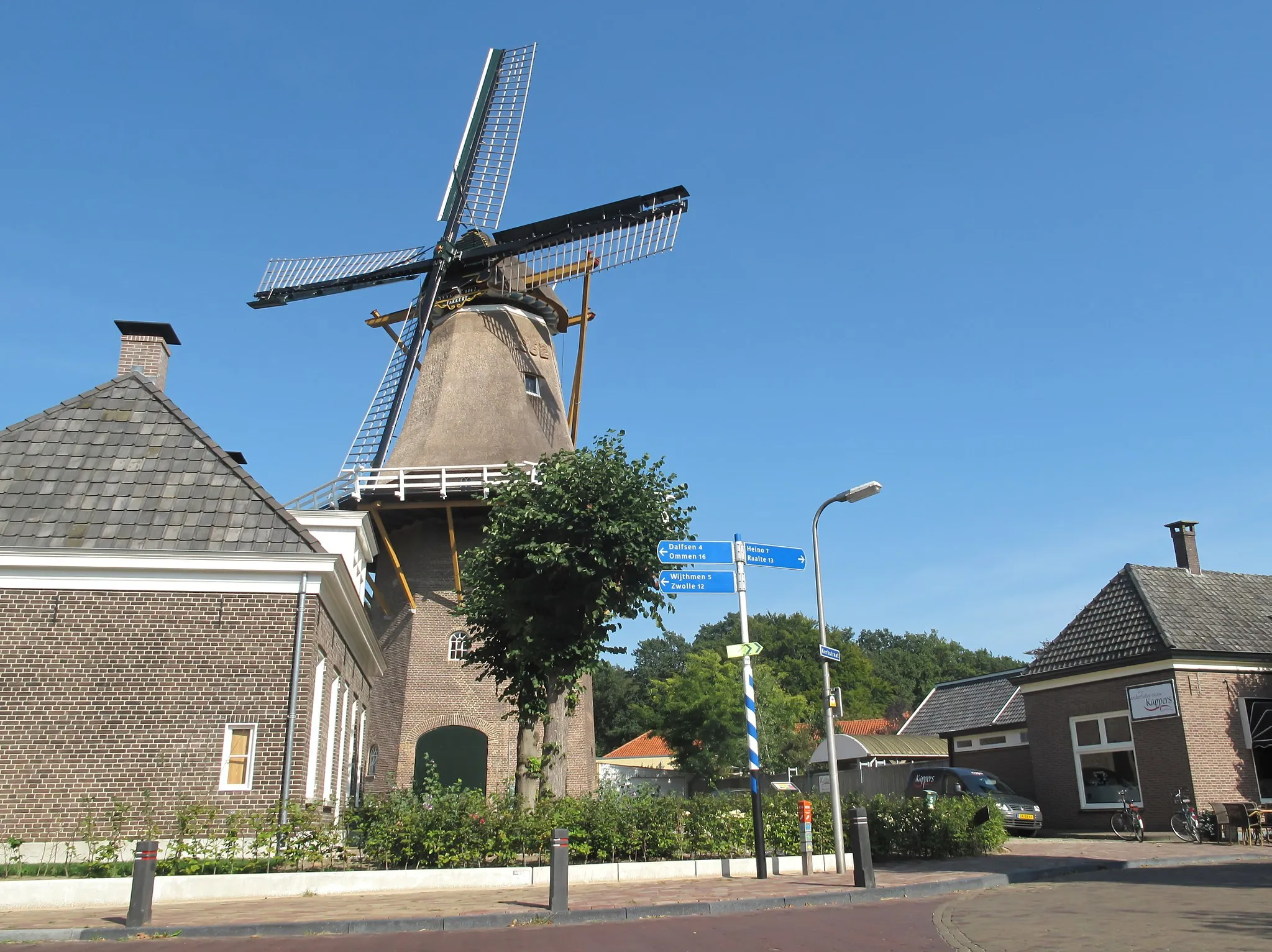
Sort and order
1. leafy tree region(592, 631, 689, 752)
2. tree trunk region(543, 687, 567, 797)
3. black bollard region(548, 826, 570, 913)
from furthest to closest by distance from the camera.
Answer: leafy tree region(592, 631, 689, 752) < tree trunk region(543, 687, 567, 797) < black bollard region(548, 826, 570, 913)

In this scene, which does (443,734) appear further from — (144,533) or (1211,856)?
(1211,856)

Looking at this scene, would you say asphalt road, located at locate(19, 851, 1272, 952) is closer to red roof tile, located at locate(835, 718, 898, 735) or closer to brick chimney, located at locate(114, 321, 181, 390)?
brick chimney, located at locate(114, 321, 181, 390)

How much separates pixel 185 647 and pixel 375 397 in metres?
17.4

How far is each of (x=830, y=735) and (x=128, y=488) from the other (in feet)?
37.6

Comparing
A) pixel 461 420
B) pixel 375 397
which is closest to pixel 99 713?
pixel 461 420

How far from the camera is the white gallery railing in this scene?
1001 inches

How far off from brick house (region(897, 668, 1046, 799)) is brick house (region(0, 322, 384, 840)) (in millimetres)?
19721

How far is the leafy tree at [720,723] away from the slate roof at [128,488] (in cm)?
4393

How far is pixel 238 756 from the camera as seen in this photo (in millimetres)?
14133

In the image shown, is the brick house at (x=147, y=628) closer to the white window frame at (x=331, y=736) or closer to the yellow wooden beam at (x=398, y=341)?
the white window frame at (x=331, y=736)

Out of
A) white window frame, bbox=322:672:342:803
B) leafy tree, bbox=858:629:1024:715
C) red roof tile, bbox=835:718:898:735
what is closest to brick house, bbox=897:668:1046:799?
white window frame, bbox=322:672:342:803

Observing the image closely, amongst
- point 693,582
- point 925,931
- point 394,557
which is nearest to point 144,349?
point 394,557

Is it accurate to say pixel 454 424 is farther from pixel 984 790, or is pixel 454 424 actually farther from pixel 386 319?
pixel 984 790

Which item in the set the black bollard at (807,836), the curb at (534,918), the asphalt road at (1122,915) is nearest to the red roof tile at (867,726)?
the black bollard at (807,836)
